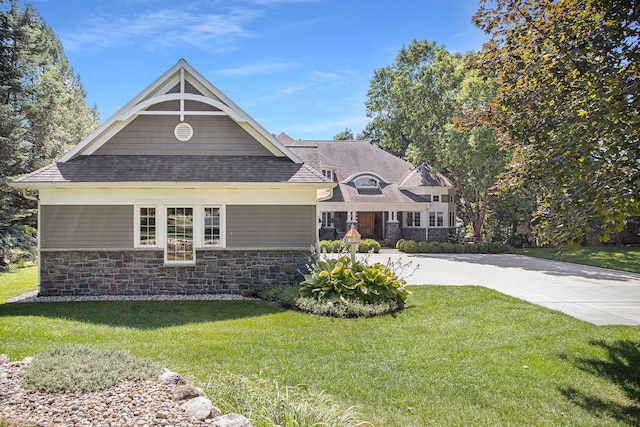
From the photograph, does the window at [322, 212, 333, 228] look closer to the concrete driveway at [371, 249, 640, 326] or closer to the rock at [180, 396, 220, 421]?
the concrete driveway at [371, 249, 640, 326]

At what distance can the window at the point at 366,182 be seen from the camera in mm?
29188

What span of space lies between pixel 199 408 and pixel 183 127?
9514 mm

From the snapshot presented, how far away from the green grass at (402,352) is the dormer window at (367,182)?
19605 millimetres

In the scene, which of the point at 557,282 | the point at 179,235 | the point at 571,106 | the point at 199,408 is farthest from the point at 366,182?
the point at 199,408

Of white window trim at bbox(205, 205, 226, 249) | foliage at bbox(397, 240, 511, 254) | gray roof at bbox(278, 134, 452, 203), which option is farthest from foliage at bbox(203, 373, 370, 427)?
gray roof at bbox(278, 134, 452, 203)

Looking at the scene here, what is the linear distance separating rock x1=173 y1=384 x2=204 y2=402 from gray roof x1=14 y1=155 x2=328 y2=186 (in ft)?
23.8

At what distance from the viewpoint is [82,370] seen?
4551 mm

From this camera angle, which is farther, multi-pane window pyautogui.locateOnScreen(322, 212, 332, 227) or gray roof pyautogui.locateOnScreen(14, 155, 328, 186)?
multi-pane window pyautogui.locateOnScreen(322, 212, 332, 227)

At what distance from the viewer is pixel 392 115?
2978 centimetres

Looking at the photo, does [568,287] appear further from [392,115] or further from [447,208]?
[392,115]

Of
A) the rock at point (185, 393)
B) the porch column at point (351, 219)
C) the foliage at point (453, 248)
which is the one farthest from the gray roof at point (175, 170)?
the porch column at point (351, 219)

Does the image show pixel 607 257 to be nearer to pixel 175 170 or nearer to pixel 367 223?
pixel 367 223

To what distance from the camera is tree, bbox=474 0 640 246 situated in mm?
4621

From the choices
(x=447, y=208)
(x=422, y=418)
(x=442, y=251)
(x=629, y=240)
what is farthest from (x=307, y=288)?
(x=629, y=240)
